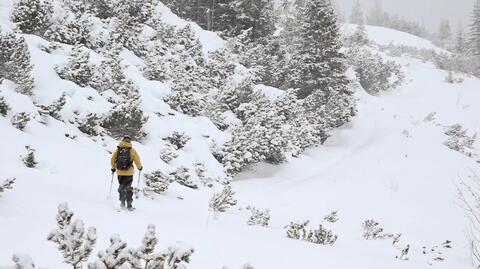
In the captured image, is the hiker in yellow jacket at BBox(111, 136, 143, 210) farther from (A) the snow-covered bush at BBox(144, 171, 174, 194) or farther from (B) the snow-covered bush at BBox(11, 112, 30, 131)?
(B) the snow-covered bush at BBox(11, 112, 30, 131)

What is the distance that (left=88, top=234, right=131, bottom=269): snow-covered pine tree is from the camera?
2863mm

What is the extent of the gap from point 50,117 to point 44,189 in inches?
182

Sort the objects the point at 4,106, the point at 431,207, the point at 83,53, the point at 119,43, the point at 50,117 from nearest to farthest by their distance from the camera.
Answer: the point at 4,106 < the point at 50,117 < the point at 83,53 < the point at 431,207 < the point at 119,43

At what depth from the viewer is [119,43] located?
16.5 m

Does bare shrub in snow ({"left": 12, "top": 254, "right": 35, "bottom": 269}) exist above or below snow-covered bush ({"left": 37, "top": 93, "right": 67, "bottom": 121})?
above

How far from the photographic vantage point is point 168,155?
13898mm

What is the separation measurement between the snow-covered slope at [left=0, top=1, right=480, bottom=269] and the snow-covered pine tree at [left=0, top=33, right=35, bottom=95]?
34cm

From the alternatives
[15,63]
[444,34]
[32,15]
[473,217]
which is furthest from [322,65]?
[444,34]

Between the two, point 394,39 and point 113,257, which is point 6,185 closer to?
point 113,257

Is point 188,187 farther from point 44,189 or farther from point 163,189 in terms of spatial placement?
point 44,189

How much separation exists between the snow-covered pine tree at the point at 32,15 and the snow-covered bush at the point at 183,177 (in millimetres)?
7123

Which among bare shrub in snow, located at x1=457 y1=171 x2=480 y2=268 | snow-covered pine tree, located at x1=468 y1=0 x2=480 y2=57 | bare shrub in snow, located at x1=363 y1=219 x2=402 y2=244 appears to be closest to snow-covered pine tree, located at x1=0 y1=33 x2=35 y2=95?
bare shrub in snow, located at x1=363 y1=219 x2=402 y2=244

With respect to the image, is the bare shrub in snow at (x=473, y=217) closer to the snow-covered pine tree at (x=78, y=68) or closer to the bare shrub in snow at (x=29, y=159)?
the bare shrub in snow at (x=29, y=159)

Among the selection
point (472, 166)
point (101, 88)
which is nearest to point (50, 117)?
point (101, 88)
